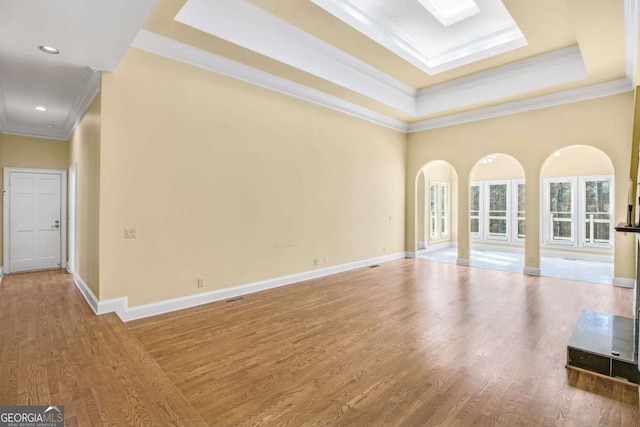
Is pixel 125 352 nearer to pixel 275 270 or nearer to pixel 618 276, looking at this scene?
pixel 275 270

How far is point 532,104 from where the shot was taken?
6.27m

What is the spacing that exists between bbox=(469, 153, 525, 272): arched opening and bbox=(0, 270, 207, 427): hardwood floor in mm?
8411

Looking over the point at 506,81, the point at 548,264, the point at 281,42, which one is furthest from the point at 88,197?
the point at 548,264

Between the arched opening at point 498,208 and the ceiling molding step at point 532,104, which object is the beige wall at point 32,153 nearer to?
the ceiling molding step at point 532,104

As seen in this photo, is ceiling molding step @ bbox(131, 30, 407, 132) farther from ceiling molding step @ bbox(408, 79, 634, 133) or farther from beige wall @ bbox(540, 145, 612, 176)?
beige wall @ bbox(540, 145, 612, 176)

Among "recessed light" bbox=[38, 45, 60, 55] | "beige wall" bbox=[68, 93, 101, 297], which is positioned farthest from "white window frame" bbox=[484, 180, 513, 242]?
"recessed light" bbox=[38, 45, 60, 55]

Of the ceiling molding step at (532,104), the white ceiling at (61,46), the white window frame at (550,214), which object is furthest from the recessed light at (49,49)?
the white window frame at (550,214)

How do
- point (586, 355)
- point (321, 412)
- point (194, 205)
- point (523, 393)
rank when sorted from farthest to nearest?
point (194, 205), point (586, 355), point (523, 393), point (321, 412)

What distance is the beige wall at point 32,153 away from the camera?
609cm

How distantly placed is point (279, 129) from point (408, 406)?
442 cm

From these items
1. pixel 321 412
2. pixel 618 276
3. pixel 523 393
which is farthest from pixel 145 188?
pixel 618 276

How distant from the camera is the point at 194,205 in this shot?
14.1ft

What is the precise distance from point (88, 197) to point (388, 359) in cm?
427

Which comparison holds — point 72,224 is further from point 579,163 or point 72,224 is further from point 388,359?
point 579,163
